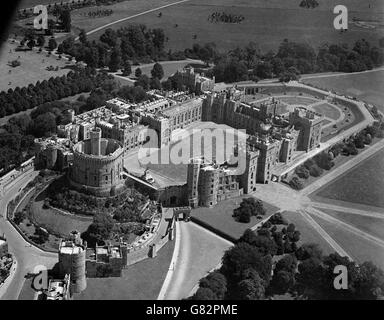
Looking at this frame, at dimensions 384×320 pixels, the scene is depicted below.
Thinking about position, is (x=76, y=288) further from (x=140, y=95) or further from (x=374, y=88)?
(x=374, y=88)

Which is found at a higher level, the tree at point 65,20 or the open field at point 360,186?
the tree at point 65,20

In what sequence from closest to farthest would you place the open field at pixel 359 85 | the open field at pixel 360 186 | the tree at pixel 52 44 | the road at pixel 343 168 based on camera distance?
1. the open field at pixel 360 186
2. the road at pixel 343 168
3. the open field at pixel 359 85
4. the tree at pixel 52 44

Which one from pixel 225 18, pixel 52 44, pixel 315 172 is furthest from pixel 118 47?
pixel 315 172

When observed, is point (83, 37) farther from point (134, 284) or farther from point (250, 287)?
point (250, 287)

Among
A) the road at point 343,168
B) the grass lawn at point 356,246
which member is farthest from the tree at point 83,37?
the grass lawn at point 356,246

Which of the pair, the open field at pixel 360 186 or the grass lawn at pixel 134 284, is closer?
the grass lawn at pixel 134 284

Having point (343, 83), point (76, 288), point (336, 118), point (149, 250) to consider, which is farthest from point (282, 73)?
point (76, 288)

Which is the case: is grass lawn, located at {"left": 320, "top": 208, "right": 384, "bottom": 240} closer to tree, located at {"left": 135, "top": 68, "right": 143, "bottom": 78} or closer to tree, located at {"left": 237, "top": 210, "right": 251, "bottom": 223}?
tree, located at {"left": 237, "top": 210, "right": 251, "bottom": 223}

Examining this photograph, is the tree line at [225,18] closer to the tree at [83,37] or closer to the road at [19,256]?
the tree at [83,37]
